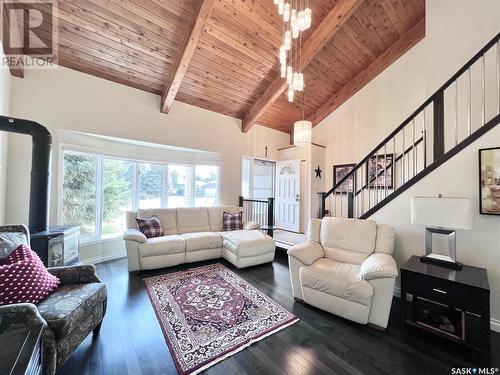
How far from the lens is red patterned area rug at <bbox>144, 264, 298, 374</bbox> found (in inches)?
67.1

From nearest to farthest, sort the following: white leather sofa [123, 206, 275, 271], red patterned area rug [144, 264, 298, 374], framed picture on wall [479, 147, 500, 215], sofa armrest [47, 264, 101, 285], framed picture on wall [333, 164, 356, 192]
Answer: red patterned area rug [144, 264, 298, 374]
sofa armrest [47, 264, 101, 285]
framed picture on wall [479, 147, 500, 215]
white leather sofa [123, 206, 275, 271]
framed picture on wall [333, 164, 356, 192]

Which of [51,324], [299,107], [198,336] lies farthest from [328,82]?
[51,324]

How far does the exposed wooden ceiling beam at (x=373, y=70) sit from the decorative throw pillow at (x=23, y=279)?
6.18 metres

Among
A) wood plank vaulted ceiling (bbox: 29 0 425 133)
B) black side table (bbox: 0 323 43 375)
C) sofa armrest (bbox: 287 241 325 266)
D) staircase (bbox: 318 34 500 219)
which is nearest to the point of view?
black side table (bbox: 0 323 43 375)

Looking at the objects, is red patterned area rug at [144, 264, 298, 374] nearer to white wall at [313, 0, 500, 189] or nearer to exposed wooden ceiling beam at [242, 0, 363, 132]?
exposed wooden ceiling beam at [242, 0, 363, 132]

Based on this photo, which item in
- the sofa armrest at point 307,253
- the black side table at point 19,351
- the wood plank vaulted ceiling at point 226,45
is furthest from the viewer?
the wood plank vaulted ceiling at point 226,45

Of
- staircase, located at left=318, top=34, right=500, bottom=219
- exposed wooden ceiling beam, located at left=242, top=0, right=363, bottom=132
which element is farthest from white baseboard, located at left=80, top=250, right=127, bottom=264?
exposed wooden ceiling beam, located at left=242, top=0, right=363, bottom=132

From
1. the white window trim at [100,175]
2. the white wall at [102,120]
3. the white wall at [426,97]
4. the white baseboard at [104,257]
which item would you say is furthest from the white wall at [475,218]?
the white baseboard at [104,257]

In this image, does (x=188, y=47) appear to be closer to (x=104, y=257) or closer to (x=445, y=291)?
(x=104, y=257)

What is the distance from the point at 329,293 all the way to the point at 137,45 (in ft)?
14.0

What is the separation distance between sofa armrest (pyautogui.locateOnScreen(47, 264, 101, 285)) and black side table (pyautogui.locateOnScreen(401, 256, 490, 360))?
285cm

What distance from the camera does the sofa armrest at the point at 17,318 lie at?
3.94 feet

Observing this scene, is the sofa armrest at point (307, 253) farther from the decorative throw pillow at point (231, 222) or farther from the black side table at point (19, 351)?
the black side table at point (19, 351)

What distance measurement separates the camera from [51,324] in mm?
1332
